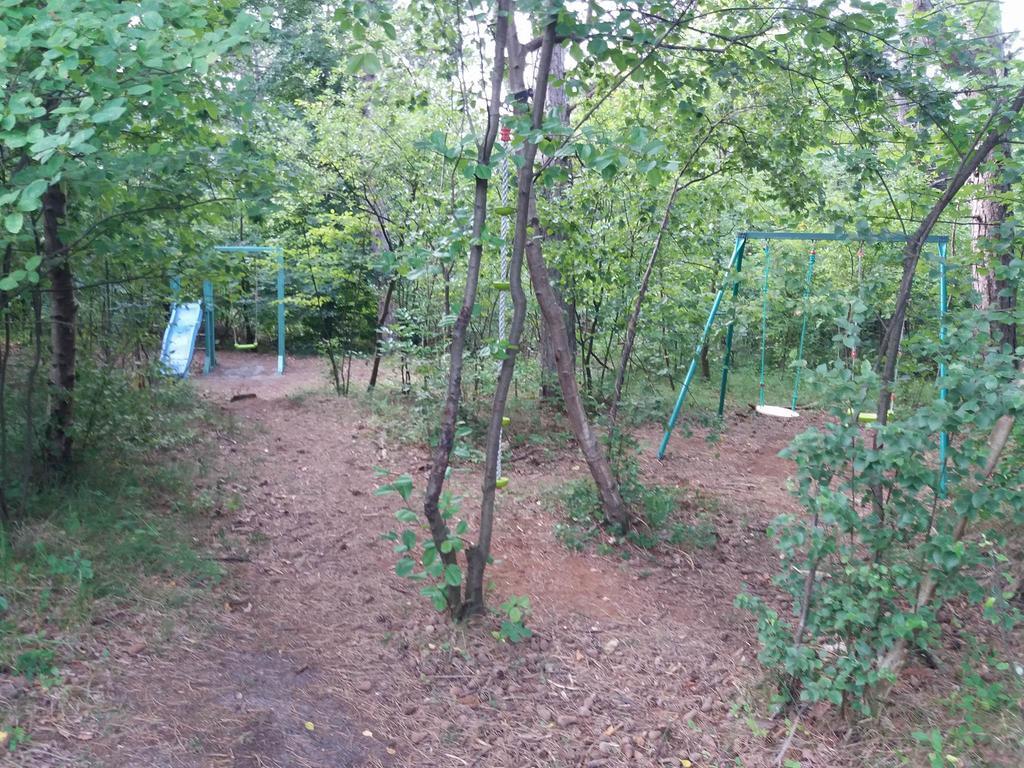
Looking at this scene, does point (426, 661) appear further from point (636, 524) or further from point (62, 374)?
point (62, 374)

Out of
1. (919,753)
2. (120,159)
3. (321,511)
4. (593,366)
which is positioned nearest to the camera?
(919,753)

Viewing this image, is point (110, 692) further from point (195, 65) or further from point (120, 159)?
point (195, 65)

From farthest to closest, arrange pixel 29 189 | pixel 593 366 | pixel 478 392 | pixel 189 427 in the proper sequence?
pixel 593 366
pixel 478 392
pixel 189 427
pixel 29 189

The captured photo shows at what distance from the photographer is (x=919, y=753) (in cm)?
310

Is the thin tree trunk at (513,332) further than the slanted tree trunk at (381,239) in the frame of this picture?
No

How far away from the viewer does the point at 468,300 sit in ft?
11.8

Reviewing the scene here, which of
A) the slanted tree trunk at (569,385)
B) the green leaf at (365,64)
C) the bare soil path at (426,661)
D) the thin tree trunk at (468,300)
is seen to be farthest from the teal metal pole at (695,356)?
the green leaf at (365,64)

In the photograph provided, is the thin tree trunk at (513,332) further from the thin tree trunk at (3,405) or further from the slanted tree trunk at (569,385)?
the thin tree trunk at (3,405)

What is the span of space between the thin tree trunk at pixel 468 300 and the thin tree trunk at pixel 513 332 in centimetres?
18

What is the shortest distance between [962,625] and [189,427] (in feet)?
19.9

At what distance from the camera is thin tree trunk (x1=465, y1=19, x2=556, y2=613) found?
3568 mm

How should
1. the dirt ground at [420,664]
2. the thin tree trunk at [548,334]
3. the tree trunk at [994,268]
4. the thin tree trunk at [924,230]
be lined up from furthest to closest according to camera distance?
the thin tree trunk at [548,334], the thin tree trunk at [924,230], the tree trunk at [994,268], the dirt ground at [420,664]

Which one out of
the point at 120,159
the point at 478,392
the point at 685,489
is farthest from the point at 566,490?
the point at 120,159

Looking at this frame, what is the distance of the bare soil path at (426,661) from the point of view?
10.5 feet
